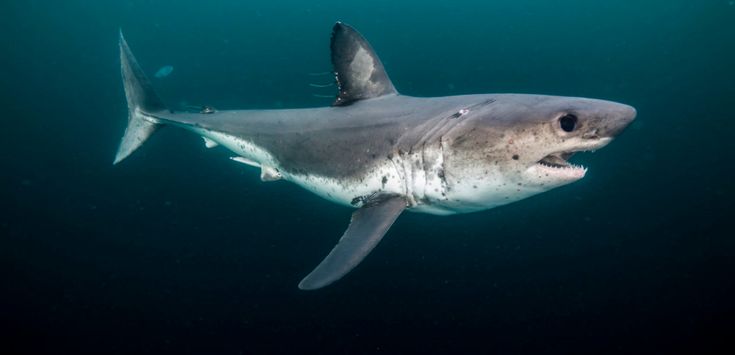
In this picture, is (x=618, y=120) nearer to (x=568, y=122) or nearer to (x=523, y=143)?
(x=568, y=122)

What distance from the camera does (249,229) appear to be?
35.6 feet

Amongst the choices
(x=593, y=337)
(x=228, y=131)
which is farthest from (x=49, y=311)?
(x=593, y=337)

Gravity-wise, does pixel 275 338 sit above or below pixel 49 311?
above

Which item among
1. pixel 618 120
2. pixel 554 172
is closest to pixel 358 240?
pixel 554 172

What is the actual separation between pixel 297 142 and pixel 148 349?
20.6ft

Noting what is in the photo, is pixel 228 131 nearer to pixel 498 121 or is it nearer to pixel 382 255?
pixel 498 121

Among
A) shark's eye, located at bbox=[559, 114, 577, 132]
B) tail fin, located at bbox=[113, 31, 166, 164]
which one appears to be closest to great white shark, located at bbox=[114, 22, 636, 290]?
shark's eye, located at bbox=[559, 114, 577, 132]

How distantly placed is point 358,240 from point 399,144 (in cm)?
110

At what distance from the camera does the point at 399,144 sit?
4.03 meters

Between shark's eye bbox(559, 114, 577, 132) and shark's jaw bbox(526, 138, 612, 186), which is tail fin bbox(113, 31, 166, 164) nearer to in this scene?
shark's jaw bbox(526, 138, 612, 186)

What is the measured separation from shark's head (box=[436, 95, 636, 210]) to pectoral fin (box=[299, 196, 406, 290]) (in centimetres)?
68

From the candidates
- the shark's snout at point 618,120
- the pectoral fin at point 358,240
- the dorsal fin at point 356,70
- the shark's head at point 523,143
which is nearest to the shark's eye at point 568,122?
the shark's head at point 523,143

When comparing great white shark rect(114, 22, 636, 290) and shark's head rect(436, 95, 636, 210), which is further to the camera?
great white shark rect(114, 22, 636, 290)

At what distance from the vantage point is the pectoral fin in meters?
3.25
